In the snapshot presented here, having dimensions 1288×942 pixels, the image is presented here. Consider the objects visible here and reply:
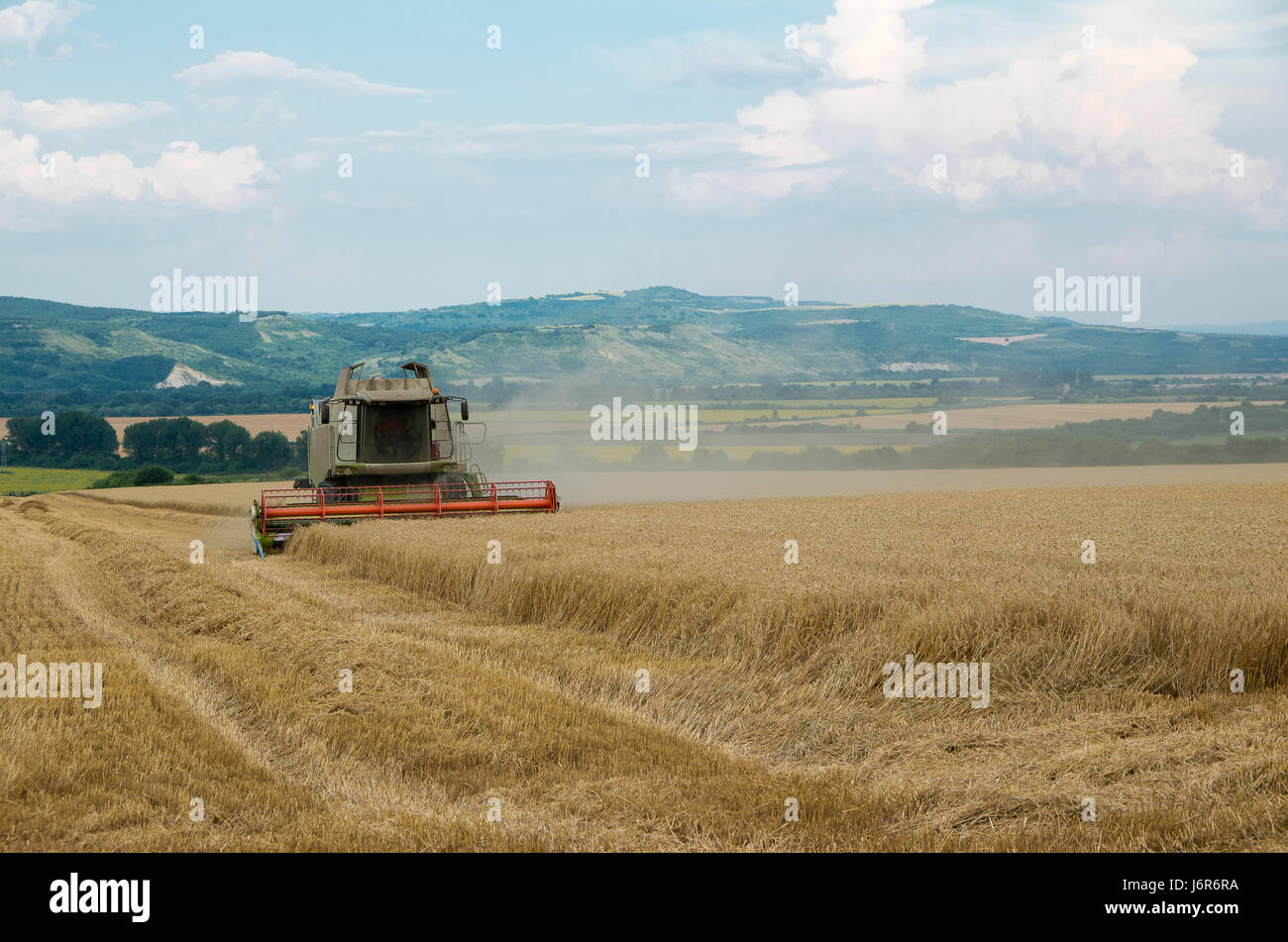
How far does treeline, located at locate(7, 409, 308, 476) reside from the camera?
68062 millimetres

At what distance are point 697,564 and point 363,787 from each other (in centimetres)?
615

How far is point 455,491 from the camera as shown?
2058 centimetres

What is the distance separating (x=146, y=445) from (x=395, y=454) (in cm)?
5765

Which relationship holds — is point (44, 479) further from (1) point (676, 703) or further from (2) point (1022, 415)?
(1) point (676, 703)

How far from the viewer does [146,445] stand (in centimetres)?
7106

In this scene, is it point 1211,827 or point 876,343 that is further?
point 876,343

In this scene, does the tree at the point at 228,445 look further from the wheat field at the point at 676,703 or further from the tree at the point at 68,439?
the wheat field at the point at 676,703

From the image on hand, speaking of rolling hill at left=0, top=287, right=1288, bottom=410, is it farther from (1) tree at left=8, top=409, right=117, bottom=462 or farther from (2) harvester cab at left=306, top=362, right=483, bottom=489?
(2) harvester cab at left=306, top=362, right=483, bottom=489

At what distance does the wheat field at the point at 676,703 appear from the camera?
5.44m

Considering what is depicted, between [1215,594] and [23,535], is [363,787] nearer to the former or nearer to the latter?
[1215,594]

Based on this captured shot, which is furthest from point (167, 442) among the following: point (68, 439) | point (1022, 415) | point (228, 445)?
point (1022, 415)

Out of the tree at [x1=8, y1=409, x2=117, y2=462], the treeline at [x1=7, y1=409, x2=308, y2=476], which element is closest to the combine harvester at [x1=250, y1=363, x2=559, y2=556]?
the treeline at [x1=7, y1=409, x2=308, y2=476]
